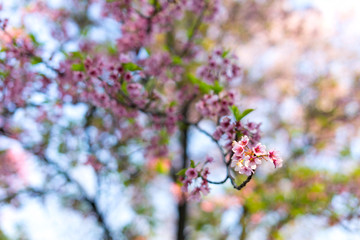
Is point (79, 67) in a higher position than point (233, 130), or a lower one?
higher

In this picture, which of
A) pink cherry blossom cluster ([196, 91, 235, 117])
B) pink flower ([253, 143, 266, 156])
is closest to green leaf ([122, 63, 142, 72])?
pink cherry blossom cluster ([196, 91, 235, 117])

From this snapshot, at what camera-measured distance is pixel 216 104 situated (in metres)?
3.35

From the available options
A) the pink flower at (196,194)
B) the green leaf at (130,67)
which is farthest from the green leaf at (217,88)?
the pink flower at (196,194)

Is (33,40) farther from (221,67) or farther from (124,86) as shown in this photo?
(221,67)

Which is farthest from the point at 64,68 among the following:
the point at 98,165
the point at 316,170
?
the point at 316,170

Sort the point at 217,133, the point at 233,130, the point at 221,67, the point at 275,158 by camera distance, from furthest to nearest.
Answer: the point at 221,67, the point at 217,133, the point at 233,130, the point at 275,158

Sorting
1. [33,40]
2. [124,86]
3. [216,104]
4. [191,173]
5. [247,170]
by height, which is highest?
[33,40]

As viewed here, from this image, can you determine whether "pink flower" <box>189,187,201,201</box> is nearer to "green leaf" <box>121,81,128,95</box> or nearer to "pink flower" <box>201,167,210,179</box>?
"pink flower" <box>201,167,210,179</box>

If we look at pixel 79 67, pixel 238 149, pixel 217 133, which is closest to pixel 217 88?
pixel 217 133

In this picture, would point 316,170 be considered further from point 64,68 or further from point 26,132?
point 26,132

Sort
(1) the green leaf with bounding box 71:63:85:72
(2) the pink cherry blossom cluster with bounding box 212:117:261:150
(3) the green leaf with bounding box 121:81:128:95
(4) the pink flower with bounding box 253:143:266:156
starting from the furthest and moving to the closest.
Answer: (3) the green leaf with bounding box 121:81:128:95, (1) the green leaf with bounding box 71:63:85:72, (2) the pink cherry blossom cluster with bounding box 212:117:261:150, (4) the pink flower with bounding box 253:143:266:156

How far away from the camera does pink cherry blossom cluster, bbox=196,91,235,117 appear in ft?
10.9

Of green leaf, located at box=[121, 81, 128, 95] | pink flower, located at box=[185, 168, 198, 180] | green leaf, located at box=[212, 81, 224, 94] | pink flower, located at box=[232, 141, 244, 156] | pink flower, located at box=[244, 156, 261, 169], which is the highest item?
green leaf, located at box=[121, 81, 128, 95]

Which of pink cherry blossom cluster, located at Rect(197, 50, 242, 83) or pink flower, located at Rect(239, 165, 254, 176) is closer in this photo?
pink flower, located at Rect(239, 165, 254, 176)
